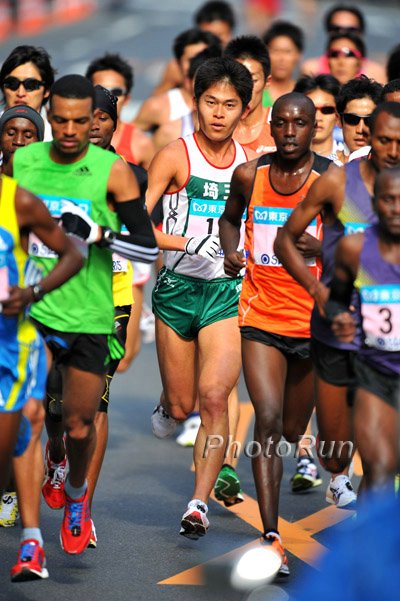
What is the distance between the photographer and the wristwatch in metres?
7.27

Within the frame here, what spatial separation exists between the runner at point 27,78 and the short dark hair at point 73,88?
9.64ft

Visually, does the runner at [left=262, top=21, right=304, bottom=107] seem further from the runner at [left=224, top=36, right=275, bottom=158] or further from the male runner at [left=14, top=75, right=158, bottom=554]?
the male runner at [left=14, top=75, right=158, bottom=554]

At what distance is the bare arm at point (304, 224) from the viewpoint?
25.6 ft

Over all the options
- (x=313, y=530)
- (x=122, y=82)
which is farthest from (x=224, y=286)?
(x=122, y=82)

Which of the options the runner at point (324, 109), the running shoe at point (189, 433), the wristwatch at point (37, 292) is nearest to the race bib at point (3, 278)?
the wristwatch at point (37, 292)

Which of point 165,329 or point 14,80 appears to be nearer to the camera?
point 165,329

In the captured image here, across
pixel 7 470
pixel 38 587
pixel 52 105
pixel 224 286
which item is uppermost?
pixel 52 105

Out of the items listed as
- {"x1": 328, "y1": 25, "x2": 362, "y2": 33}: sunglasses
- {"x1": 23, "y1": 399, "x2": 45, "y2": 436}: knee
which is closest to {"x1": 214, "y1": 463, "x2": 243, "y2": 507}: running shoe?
{"x1": 23, "y1": 399, "x2": 45, "y2": 436}: knee

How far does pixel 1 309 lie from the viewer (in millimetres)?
7168

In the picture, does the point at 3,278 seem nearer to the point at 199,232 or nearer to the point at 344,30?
the point at 199,232

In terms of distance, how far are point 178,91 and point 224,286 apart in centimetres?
418

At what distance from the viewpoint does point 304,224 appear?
25.9ft

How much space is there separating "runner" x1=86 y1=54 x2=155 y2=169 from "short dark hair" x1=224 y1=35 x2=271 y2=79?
904mm

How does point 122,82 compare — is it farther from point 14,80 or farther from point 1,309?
point 1,309
